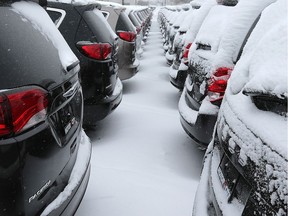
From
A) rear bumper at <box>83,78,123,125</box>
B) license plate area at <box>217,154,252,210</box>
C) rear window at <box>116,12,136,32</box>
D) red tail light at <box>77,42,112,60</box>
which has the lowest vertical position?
rear bumper at <box>83,78,123,125</box>

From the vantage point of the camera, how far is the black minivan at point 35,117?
152 centimetres

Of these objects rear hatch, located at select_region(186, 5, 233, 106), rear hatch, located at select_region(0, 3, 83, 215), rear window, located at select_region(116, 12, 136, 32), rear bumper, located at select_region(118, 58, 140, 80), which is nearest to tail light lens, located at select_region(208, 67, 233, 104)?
rear hatch, located at select_region(186, 5, 233, 106)

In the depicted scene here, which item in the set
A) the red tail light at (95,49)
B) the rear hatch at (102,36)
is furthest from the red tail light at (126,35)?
the red tail light at (95,49)

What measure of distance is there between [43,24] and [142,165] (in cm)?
203

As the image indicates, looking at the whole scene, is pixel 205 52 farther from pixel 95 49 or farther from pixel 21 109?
pixel 21 109

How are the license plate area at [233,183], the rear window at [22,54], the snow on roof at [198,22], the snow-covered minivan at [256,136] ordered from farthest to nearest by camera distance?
the snow on roof at [198,22] < the rear window at [22,54] < the license plate area at [233,183] < the snow-covered minivan at [256,136]

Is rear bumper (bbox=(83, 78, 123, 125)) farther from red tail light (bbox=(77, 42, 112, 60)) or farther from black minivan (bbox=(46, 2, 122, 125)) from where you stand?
red tail light (bbox=(77, 42, 112, 60))

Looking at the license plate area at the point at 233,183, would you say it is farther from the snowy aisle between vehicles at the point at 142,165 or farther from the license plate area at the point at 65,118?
the snowy aisle between vehicles at the point at 142,165

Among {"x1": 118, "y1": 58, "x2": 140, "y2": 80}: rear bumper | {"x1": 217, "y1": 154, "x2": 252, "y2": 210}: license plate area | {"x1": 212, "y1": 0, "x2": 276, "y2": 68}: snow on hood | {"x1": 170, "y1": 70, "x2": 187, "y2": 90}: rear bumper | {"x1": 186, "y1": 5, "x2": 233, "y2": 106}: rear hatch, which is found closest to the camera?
{"x1": 217, "y1": 154, "x2": 252, "y2": 210}: license plate area

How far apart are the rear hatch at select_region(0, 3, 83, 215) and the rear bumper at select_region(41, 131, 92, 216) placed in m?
0.04

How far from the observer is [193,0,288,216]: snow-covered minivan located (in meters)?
1.20

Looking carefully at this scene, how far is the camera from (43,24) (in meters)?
2.04

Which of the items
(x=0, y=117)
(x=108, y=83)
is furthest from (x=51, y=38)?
(x=108, y=83)

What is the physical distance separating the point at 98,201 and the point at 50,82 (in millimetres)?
1439
